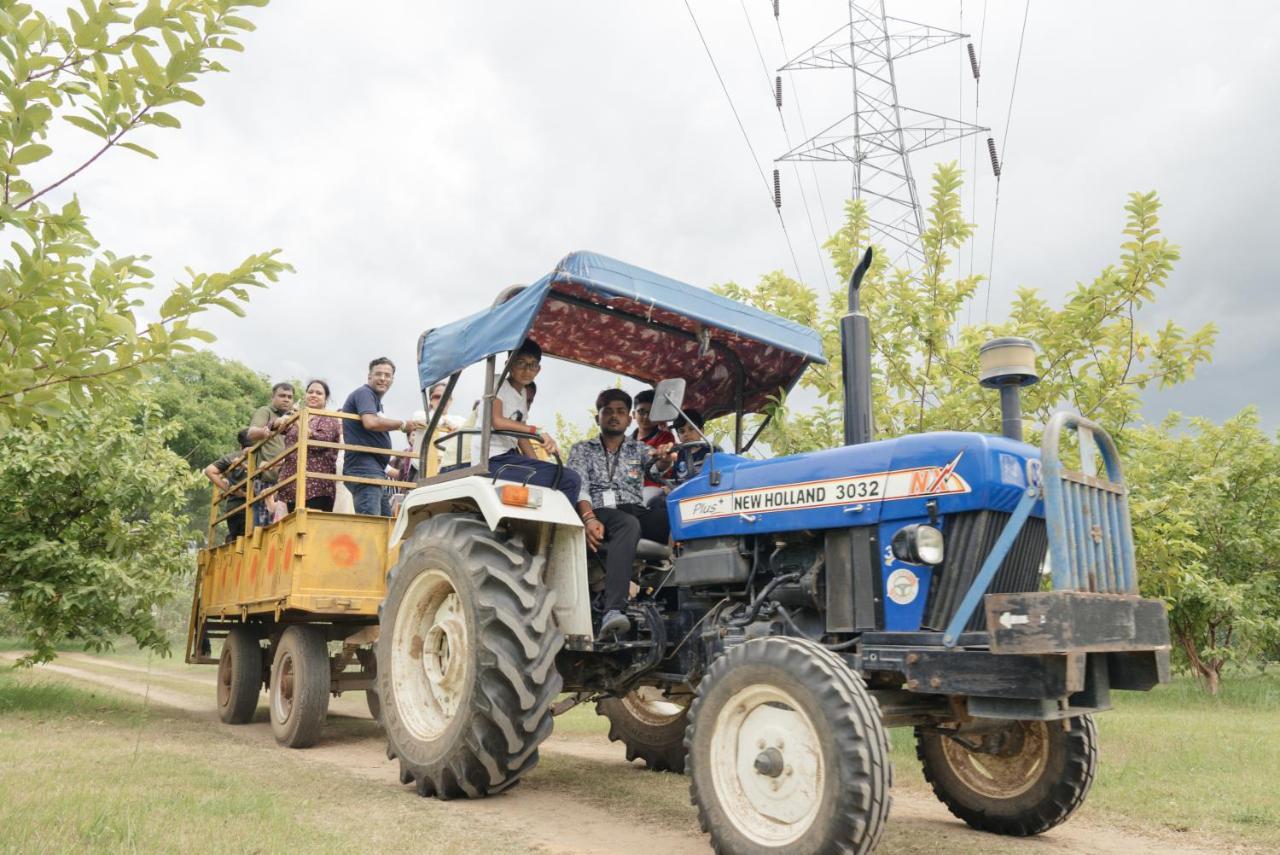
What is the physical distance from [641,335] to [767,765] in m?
3.30

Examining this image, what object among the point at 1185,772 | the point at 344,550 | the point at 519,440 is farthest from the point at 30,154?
the point at 1185,772

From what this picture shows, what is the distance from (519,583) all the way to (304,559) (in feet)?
8.80

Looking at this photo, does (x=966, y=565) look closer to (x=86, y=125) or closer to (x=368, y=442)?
(x=86, y=125)

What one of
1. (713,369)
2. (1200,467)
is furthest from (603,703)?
(1200,467)

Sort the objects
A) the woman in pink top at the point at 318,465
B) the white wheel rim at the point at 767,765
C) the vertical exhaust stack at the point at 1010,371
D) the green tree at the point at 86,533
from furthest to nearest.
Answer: the green tree at the point at 86,533, the woman in pink top at the point at 318,465, the vertical exhaust stack at the point at 1010,371, the white wheel rim at the point at 767,765

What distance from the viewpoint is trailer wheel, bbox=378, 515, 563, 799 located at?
514cm

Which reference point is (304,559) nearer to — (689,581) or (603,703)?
(603,703)

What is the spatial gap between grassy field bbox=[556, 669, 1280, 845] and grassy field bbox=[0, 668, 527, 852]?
342 cm

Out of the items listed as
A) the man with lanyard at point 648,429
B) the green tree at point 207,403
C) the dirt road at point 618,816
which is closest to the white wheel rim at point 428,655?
the dirt road at point 618,816

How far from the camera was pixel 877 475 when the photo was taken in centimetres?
456

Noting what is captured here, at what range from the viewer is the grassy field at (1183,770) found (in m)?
5.30

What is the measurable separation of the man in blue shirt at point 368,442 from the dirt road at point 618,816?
1.95m

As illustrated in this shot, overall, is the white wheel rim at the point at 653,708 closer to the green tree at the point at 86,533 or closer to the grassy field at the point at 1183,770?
the grassy field at the point at 1183,770

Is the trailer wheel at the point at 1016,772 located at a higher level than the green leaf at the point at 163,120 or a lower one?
lower
